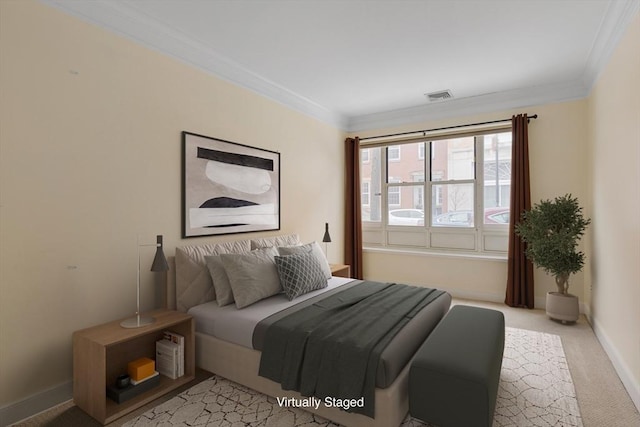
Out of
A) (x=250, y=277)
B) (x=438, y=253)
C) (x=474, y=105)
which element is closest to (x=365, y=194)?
(x=438, y=253)

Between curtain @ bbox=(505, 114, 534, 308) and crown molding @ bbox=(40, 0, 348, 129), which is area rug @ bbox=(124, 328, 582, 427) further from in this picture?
crown molding @ bbox=(40, 0, 348, 129)

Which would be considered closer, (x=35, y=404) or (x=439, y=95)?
(x=35, y=404)

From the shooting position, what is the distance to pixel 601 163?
3395 mm

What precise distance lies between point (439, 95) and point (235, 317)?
3719mm

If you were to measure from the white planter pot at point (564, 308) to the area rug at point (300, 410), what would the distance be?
3.70 ft

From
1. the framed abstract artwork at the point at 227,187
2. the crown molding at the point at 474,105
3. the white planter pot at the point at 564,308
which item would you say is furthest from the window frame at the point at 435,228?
the framed abstract artwork at the point at 227,187

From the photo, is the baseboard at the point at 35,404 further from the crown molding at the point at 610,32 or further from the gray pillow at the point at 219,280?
the crown molding at the point at 610,32

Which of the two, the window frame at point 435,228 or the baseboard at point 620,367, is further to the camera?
the window frame at point 435,228

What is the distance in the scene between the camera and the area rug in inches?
80.7

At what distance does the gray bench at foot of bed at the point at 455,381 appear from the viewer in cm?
169

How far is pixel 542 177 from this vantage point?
4.30 metres

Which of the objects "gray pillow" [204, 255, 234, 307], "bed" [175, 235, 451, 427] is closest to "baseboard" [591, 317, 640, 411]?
"bed" [175, 235, 451, 427]

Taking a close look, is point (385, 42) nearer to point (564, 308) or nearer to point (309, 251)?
point (309, 251)

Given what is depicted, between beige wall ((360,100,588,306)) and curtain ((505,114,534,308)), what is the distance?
0.13 m
